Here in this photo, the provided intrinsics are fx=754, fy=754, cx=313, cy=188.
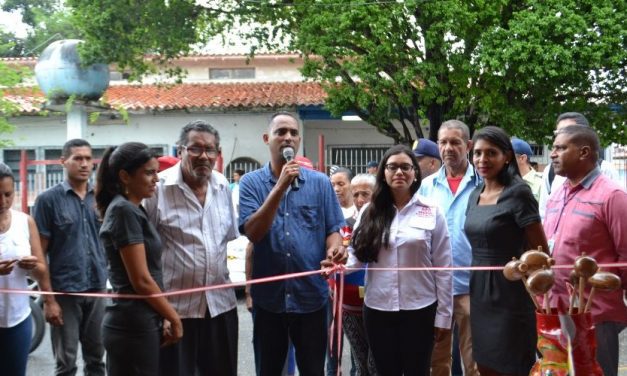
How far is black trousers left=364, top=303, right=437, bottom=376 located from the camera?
4574 mm

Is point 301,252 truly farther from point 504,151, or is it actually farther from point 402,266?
point 504,151

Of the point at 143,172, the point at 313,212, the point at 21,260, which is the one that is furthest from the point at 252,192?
the point at 21,260

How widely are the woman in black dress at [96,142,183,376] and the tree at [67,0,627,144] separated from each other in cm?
1057

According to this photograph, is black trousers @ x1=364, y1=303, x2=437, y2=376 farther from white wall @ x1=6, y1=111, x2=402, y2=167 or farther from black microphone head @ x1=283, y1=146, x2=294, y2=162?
white wall @ x1=6, y1=111, x2=402, y2=167

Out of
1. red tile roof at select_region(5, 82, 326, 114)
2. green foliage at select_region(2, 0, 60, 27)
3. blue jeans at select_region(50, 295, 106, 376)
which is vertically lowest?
blue jeans at select_region(50, 295, 106, 376)

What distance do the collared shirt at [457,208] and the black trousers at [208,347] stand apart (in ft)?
5.85

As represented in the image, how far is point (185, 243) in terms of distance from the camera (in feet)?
14.2

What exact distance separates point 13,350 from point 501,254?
9.63 feet

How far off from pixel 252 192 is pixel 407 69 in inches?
420

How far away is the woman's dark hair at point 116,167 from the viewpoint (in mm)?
4039

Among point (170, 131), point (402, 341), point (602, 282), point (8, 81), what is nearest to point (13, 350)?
point (402, 341)

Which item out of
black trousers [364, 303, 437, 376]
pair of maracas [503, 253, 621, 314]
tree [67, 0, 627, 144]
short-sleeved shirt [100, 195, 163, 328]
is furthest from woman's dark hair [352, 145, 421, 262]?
tree [67, 0, 627, 144]

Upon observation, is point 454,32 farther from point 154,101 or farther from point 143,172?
point 143,172

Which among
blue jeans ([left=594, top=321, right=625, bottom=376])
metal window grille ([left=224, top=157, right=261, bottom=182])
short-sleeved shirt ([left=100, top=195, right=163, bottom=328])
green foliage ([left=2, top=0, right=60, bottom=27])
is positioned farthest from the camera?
green foliage ([left=2, top=0, right=60, bottom=27])
